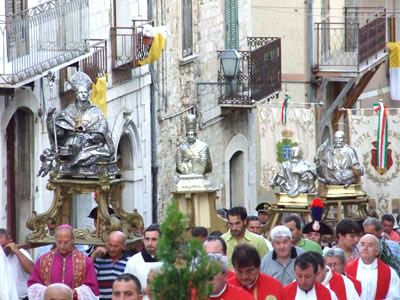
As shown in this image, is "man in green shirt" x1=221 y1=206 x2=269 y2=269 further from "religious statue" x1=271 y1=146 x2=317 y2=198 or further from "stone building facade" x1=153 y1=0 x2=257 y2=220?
"stone building facade" x1=153 y1=0 x2=257 y2=220

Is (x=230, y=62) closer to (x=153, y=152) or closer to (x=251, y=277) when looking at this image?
(x=153, y=152)

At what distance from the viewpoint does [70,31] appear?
2234cm

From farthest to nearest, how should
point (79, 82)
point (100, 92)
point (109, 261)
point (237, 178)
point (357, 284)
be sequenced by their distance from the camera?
1. point (237, 178)
2. point (100, 92)
3. point (79, 82)
4. point (109, 261)
5. point (357, 284)

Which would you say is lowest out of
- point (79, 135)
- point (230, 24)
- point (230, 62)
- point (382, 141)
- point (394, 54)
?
point (79, 135)

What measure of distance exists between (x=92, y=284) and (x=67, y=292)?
8.16 ft

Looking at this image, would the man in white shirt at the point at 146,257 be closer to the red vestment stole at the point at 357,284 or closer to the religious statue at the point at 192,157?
the red vestment stole at the point at 357,284

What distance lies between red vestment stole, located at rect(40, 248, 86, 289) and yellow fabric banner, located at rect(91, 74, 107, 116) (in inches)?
315

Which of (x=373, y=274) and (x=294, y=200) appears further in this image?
(x=294, y=200)

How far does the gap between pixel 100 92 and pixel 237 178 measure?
9334 millimetres

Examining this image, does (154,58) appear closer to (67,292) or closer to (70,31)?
(70,31)

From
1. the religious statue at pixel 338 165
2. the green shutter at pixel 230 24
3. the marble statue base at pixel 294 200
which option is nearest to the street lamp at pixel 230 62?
the green shutter at pixel 230 24

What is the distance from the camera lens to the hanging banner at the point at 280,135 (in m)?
29.5

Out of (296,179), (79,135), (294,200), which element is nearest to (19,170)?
(294,200)

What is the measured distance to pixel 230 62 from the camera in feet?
97.7
